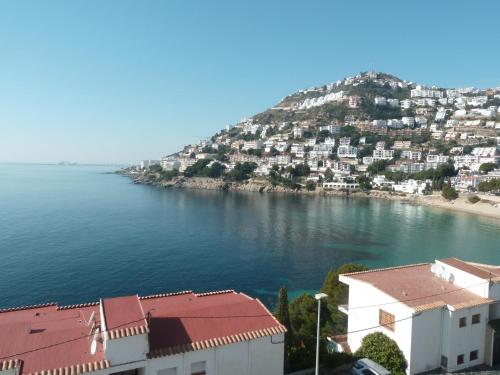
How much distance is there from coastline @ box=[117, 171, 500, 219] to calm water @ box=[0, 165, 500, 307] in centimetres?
759

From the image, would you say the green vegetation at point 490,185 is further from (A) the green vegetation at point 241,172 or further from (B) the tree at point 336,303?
(B) the tree at point 336,303

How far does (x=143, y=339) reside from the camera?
25.0 ft

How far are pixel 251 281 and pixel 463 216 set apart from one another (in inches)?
2101

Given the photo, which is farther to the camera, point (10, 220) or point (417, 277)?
point (10, 220)

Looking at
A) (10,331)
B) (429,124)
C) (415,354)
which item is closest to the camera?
(10,331)

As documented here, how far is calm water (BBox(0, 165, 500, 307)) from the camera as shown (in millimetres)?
28859

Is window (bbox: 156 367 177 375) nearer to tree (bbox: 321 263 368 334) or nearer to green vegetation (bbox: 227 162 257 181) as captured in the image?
tree (bbox: 321 263 368 334)

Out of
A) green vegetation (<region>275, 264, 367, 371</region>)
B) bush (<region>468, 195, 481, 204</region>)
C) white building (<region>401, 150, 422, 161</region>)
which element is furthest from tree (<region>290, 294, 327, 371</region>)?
white building (<region>401, 150, 422, 161</region>)

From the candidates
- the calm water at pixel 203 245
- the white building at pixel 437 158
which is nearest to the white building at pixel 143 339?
the calm water at pixel 203 245

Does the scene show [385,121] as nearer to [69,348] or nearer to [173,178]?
[173,178]

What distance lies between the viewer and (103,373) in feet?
23.8

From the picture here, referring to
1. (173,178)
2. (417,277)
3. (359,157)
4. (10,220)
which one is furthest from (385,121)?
(417,277)

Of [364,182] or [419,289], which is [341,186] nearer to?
[364,182]

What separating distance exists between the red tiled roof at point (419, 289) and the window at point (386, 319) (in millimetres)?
647
